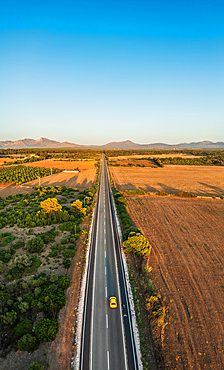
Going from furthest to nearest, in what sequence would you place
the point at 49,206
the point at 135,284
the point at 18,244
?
1. the point at 49,206
2. the point at 18,244
3. the point at 135,284

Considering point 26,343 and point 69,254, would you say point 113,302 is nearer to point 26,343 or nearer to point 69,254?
point 26,343

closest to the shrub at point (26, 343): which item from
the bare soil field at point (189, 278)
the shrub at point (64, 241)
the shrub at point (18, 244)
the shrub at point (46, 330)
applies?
the shrub at point (46, 330)

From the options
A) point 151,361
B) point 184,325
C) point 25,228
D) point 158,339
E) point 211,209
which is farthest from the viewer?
point 211,209

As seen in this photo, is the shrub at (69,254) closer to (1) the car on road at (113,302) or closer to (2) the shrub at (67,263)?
(2) the shrub at (67,263)

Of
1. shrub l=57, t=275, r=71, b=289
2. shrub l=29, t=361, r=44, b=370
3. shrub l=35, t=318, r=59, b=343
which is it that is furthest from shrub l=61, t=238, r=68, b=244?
shrub l=29, t=361, r=44, b=370

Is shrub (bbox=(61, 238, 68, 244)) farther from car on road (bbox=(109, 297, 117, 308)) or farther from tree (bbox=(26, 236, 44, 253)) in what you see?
car on road (bbox=(109, 297, 117, 308))

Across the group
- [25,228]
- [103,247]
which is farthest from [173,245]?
[25,228]

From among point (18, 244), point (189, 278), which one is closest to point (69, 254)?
point (18, 244)

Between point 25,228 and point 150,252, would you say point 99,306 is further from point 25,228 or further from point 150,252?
point 25,228
